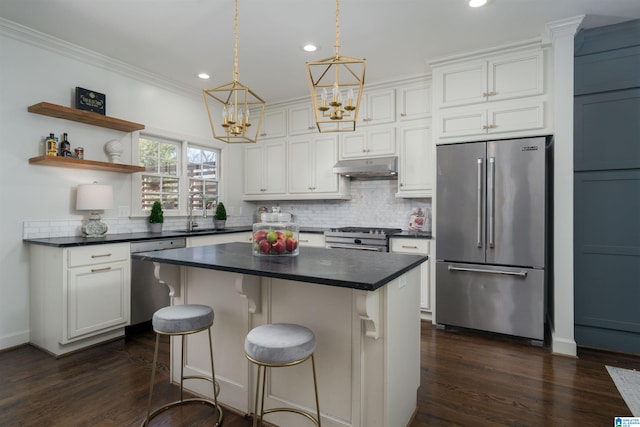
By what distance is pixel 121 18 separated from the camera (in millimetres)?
2850

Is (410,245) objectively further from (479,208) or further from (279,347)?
(279,347)

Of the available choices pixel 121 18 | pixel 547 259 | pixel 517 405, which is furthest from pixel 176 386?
pixel 547 259

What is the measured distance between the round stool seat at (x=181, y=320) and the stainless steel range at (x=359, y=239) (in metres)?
2.27

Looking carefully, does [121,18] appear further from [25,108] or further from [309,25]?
[309,25]

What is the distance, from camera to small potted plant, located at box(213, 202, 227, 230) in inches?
189

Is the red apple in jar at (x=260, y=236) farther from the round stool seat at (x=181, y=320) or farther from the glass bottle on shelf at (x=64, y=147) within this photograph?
the glass bottle on shelf at (x=64, y=147)

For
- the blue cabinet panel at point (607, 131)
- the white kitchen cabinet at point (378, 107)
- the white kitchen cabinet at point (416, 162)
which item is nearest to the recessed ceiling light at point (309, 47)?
the white kitchen cabinet at point (378, 107)

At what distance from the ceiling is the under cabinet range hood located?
105 cm

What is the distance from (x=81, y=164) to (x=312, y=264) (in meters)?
2.71

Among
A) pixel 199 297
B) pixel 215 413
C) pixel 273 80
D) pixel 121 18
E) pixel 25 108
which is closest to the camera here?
pixel 215 413

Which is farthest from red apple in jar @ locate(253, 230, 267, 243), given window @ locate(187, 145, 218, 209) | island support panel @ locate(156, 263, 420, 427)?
window @ locate(187, 145, 218, 209)

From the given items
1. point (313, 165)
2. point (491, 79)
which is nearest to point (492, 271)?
point (491, 79)

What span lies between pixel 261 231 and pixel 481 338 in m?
2.47

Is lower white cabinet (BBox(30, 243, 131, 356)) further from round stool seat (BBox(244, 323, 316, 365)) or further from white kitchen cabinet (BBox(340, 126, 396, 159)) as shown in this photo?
white kitchen cabinet (BBox(340, 126, 396, 159))
